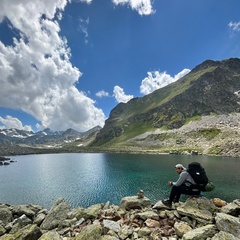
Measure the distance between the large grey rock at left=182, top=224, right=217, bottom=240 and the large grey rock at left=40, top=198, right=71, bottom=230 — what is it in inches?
539

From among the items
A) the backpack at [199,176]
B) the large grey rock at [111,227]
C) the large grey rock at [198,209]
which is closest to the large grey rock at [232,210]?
the large grey rock at [198,209]

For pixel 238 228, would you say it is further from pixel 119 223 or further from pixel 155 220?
pixel 119 223

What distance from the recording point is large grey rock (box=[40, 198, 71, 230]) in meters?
19.5

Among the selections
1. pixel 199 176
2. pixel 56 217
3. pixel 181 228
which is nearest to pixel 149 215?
pixel 181 228

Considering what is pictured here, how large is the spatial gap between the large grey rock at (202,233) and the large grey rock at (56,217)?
1370cm

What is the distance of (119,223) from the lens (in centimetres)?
1533

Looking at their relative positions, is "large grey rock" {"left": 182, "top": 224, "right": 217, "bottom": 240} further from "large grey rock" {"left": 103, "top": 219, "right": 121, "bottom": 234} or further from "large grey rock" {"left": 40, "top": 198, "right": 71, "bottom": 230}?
"large grey rock" {"left": 40, "top": 198, "right": 71, "bottom": 230}

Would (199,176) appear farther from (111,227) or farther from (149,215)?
(111,227)

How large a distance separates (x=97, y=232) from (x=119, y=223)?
8.93 feet

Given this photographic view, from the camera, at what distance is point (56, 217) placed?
20.6 m

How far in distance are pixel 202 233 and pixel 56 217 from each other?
15546mm

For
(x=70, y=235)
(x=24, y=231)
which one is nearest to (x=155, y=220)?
(x=70, y=235)

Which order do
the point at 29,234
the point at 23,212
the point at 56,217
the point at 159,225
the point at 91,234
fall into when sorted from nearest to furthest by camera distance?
1. the point at 91,234
2. the point at 159,225
3. the point at 29,234
4. the point at 56,217
5. the point at 23,212

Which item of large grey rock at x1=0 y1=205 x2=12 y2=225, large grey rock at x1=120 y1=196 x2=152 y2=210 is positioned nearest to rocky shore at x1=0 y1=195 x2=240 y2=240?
large grey rock at x1=120 y1=196 x2=152 y2=210
